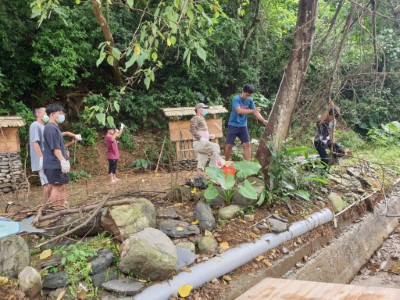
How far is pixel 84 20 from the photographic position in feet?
33.9

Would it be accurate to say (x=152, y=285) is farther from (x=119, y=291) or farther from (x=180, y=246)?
(x=180, y=246)

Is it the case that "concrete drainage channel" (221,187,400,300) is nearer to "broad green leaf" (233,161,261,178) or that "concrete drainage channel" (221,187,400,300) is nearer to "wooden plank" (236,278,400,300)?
"wooden plank" (236,278,400,300)

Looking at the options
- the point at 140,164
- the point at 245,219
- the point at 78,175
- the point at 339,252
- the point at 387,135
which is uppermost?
the point at 387,135

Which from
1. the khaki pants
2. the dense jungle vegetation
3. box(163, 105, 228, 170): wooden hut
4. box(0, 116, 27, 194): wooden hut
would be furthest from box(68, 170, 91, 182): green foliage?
the khaki pants

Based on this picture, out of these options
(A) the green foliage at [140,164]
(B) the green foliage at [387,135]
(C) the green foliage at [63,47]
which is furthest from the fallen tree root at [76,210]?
(B) the green foliage at [387,135]

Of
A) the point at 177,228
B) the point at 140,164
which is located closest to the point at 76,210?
the point at 177,228

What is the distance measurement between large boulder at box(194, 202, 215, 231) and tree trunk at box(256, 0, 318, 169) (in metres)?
1.41

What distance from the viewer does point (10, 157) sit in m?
8.57

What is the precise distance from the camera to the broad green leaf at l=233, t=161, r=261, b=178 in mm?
4516

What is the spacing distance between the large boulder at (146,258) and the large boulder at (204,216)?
89cm

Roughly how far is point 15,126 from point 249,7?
9.23 metres

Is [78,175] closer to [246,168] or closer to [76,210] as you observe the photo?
[76,210]

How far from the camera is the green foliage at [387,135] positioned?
12.6m

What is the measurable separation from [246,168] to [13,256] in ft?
9.26
